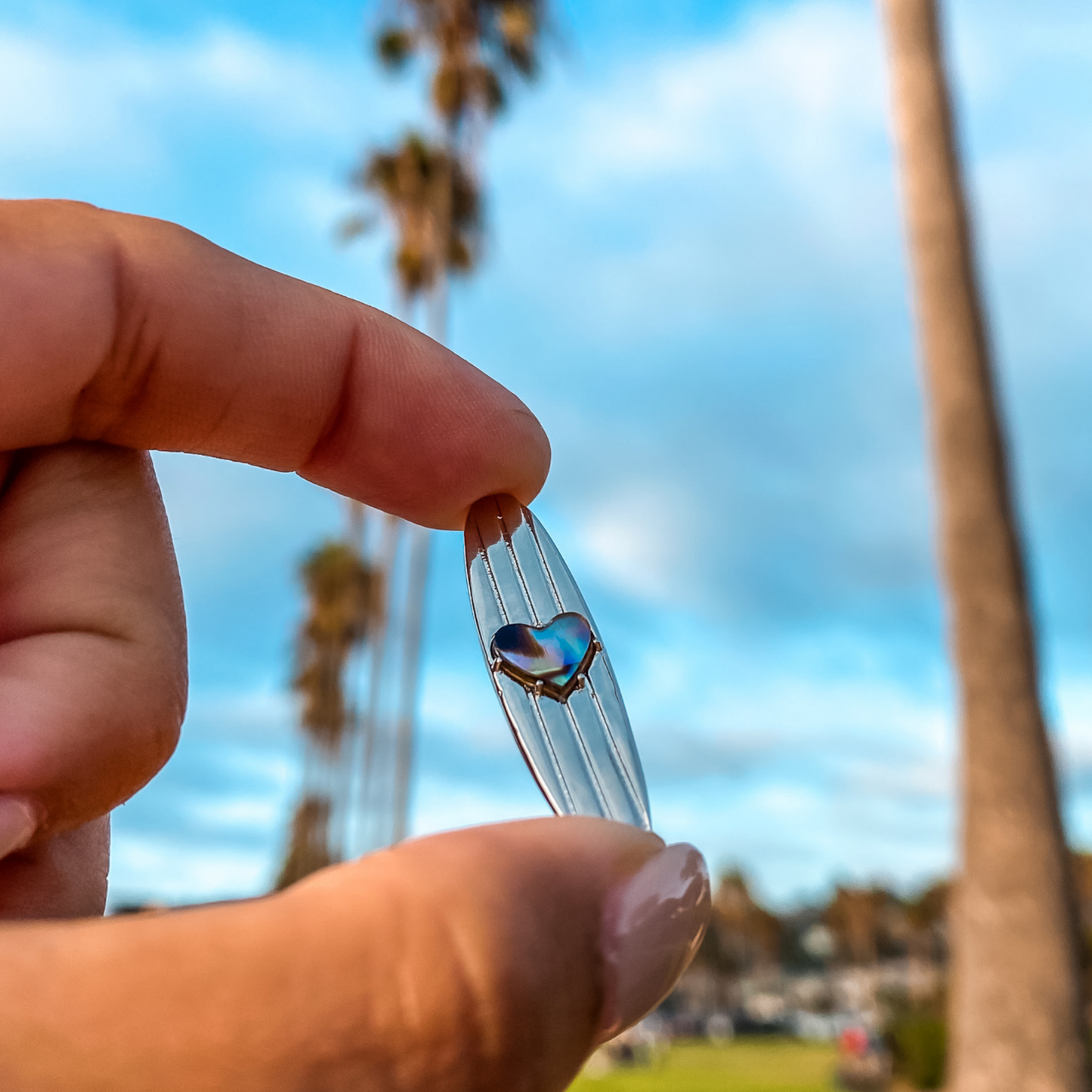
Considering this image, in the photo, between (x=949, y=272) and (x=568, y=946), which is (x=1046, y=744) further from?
(x=568, y=946)

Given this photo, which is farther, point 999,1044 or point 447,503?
point 999,1044

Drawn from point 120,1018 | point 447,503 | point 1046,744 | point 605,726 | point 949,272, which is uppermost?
point 949,272

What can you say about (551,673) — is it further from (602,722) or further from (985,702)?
(985,702)

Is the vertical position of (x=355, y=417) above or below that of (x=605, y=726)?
above

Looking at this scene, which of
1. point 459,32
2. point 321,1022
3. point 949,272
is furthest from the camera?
point 459,32

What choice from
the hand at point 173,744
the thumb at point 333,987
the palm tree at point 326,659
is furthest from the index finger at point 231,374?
the palm tree at point 326,659

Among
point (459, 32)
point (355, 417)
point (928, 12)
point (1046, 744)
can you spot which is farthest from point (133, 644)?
point (459, 32)

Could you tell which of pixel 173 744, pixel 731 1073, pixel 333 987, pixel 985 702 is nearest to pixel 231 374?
pixel 173 744
